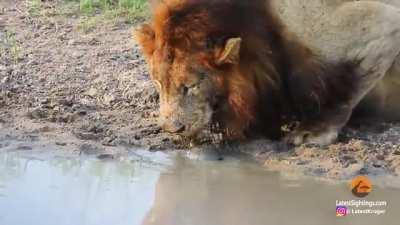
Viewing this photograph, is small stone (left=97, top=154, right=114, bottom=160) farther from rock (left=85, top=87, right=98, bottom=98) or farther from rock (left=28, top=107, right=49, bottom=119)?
rock (left=85, top=87, right=98, bottom=98)

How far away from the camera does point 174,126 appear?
5176mm

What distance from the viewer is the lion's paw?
5.49m

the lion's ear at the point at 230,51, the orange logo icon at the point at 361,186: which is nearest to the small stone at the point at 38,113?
the lion's ear at the point at 230,51

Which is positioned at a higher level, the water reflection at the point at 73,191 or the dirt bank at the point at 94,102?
the dirt bank at the point at 94,102

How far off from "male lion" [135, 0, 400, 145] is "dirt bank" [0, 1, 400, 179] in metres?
0.21

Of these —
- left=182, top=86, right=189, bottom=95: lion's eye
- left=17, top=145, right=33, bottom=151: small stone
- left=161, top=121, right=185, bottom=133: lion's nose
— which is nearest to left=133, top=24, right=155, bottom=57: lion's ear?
left=182, top=86, right=189, bottom=95: lion's eye

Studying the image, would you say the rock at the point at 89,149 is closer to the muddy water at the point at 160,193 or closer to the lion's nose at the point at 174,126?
the muddy water at the point at 160,193

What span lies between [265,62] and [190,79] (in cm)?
49

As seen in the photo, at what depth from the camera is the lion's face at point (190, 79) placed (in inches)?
203

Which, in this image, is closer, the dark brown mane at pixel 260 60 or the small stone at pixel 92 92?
the dark brown mane at pixel 260 60

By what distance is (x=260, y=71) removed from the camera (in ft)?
17.7

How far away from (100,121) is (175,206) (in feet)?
4.13

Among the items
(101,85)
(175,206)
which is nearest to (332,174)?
(175,206)

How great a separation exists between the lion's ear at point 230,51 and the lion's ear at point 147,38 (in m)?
0.40
